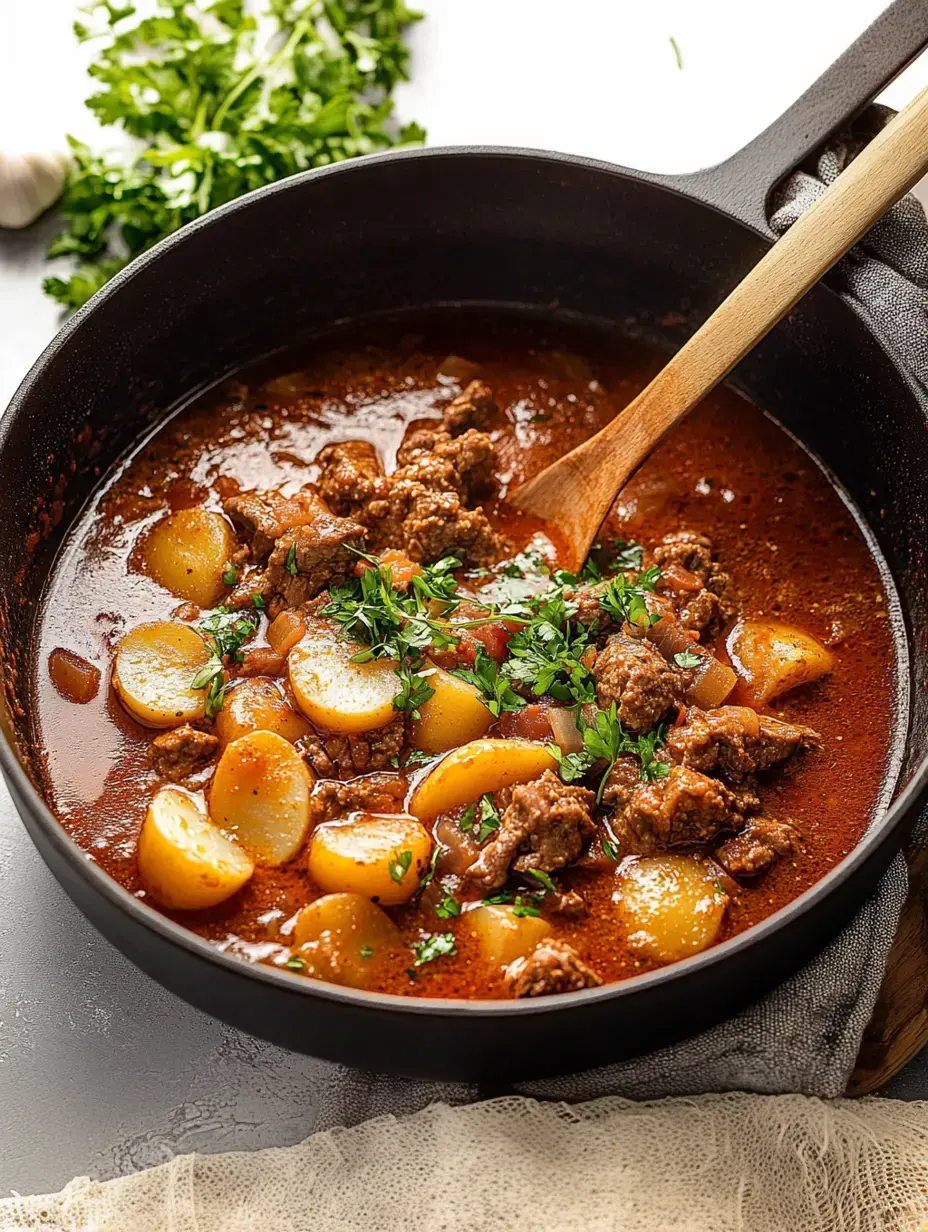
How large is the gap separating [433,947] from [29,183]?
9.30ft

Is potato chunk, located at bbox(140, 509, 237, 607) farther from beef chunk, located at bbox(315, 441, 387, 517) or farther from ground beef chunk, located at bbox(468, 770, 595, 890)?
ground beef chunk, located at bbox(468, 770, 595, 890)

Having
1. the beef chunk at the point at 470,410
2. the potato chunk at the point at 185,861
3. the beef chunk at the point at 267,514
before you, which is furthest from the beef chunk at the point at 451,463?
the potato chunk at the point at 185,861

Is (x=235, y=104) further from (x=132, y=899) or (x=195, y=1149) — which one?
(x=195, y=1149)

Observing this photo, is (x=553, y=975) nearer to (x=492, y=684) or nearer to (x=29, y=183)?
(x=492, y=684)

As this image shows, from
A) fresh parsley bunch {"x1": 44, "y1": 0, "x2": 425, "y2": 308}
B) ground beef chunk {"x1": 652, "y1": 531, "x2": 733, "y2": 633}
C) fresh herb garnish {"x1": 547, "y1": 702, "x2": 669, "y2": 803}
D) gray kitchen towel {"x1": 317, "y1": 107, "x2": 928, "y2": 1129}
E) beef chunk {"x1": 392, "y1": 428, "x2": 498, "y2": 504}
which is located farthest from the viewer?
fresh parsley bunch {"x1": 44, "y1": 0, "x2": 425, "y2": 308}

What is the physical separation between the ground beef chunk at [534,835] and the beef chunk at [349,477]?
3.29 ft

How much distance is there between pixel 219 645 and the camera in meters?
3.52

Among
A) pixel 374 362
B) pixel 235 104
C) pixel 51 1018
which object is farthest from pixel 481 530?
pixel 235 104

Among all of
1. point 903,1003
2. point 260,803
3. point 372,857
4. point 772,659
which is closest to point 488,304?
point 772,659

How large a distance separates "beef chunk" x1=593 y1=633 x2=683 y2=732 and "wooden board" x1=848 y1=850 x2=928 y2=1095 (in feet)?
2.16

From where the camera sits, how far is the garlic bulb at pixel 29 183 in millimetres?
4477

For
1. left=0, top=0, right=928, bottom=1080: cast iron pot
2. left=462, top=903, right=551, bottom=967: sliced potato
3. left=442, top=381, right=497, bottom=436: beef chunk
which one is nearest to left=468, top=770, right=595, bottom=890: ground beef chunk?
left=462, top=903, right=551, bottom=967: sliced potato

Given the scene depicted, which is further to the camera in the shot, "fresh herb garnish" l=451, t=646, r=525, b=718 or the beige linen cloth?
"fresh herb garnish" l=451, t=646, r=525, b=718

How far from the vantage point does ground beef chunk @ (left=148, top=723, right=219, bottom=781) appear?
333 cm
